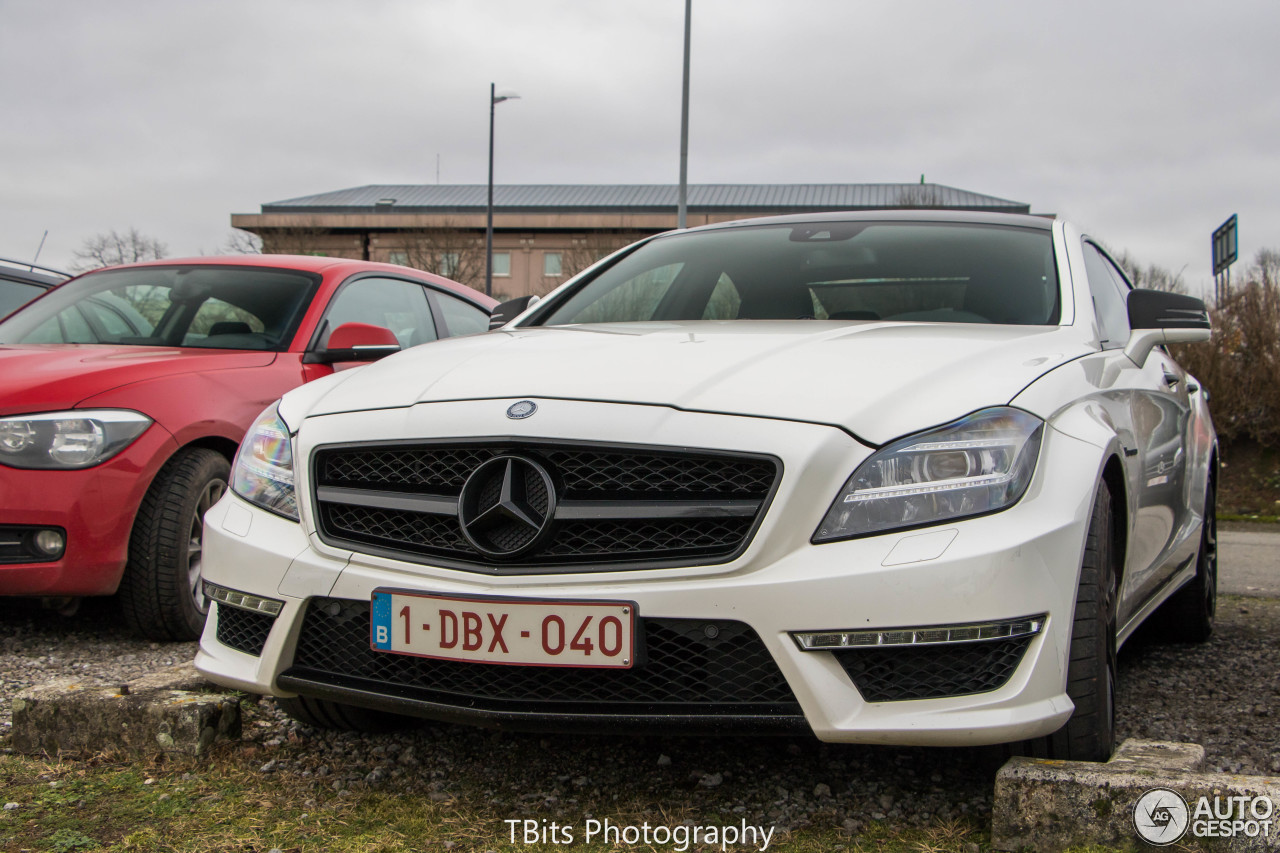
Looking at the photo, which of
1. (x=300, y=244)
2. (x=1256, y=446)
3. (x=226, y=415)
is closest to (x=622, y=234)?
(x=300, y=244)

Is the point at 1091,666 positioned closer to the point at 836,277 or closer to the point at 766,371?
the point at 766,371

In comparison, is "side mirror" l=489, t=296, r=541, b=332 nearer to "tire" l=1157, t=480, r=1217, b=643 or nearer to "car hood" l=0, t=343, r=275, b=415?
"car hood" l=0, t=343, r=275, b=415

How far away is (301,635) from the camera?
2.48 metres

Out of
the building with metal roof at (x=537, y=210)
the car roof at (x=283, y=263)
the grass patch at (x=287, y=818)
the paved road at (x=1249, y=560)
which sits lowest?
the paved road at (x=1249, y=560)

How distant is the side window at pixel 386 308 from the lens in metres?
5.13

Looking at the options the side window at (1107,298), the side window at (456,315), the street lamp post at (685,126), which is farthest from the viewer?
the street lamp post at (685,126)

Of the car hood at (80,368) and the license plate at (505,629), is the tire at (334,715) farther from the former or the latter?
the car hood at (80,368)

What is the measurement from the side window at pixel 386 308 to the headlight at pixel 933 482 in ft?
10.9

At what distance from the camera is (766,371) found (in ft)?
7.88

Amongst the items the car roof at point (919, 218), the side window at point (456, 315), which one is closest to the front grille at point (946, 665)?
the car roof at point (919, 218)

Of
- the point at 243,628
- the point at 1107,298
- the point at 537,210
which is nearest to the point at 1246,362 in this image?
the point at 1107,298

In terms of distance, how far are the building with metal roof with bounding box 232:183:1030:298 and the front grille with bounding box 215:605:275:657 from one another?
40.0 m

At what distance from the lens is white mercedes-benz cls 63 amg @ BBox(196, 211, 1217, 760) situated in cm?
210

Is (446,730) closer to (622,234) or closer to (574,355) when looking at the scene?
(574,355)
